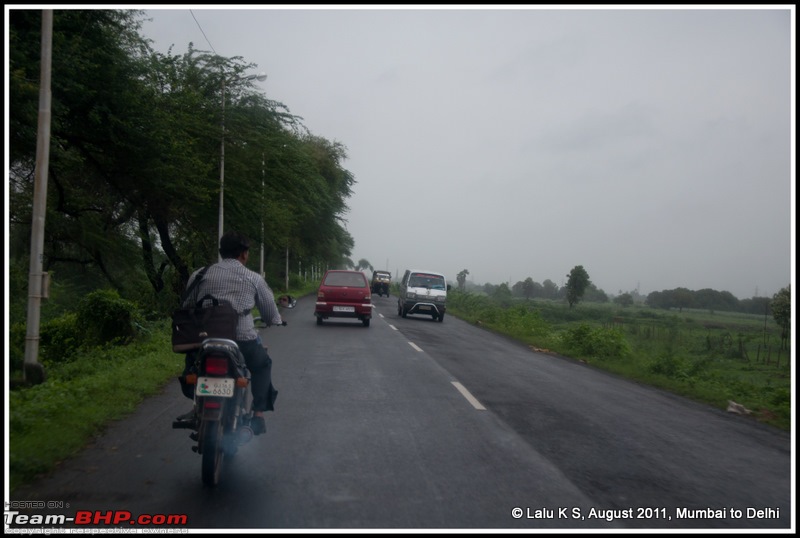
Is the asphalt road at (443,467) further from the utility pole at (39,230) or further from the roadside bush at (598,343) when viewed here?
the roadside bush at (598,343)

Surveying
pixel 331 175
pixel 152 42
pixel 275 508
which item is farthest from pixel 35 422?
pixel 331 175

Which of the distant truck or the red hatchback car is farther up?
the distant truck

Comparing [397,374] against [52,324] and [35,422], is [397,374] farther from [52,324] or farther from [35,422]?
[52,324]

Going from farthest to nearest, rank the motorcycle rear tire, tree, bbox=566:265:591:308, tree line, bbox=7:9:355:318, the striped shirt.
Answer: tree, bbox=566:265:591:308, tree line, bbox=7:9:355:318, the striped shirt, the motorcycle rear tire

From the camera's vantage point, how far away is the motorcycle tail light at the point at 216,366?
17.0 ft

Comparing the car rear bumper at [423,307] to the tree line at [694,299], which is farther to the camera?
the car rear bumper at [423,307]

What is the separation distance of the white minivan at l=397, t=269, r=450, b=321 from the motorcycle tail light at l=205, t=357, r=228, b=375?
79.8 feet

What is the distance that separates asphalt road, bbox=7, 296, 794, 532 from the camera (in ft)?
15.4

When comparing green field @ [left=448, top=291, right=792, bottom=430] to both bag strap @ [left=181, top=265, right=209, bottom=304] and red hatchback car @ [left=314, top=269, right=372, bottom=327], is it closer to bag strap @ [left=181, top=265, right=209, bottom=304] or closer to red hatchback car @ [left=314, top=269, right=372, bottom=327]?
red hatchback car @ [left=314, top=269, right=372, bottom=327]

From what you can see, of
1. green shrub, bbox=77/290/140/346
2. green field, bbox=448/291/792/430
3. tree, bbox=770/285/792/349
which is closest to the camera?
green field, bbox=448/291/792/430

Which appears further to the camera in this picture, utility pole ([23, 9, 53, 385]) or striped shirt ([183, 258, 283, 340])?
utility pole ([23, 9, 53, 385])

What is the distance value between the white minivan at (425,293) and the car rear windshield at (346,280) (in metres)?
7.26

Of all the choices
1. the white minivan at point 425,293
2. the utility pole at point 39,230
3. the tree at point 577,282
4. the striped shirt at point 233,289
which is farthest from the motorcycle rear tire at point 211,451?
the tree at point 577,282

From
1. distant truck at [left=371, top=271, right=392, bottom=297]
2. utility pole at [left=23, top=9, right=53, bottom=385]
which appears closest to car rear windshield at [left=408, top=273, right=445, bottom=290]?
utility pole at [left=23, top=9, right=53, bottom=385]
